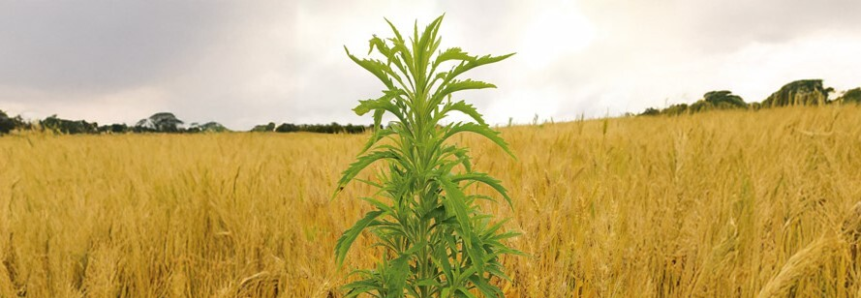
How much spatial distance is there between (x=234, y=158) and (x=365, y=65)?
3852mm

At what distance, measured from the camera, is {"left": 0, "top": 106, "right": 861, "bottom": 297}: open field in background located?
1.64 m

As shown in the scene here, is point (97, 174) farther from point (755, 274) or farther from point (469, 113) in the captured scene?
point (755, 274)

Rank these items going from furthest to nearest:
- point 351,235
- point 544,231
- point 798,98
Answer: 1. point 798,98
2. point 544,231
3. point 351,235

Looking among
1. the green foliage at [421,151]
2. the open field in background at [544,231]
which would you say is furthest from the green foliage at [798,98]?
the green foliage at [421,151]

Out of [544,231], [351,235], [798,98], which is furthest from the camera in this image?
[798,98]

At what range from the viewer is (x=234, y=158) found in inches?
166

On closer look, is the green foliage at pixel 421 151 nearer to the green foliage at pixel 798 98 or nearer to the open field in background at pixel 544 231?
the open field in background at pixel 544 231

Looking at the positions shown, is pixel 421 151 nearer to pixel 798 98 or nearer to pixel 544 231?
pixel 544 231

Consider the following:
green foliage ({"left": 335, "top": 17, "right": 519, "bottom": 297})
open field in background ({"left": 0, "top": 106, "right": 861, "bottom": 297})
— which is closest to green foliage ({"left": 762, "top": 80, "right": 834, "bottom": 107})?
open field in background ({"left": 0, "top": 106, "right": 861, "bottom": 297})

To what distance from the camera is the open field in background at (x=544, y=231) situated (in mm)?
1639

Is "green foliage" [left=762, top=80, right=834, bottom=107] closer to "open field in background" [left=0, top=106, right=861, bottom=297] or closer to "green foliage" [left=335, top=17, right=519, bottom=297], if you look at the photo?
"open field in background" [left=0, top=106, right=861, bottom=297]

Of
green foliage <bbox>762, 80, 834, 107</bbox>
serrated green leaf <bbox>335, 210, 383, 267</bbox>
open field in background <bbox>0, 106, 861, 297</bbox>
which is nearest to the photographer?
serrated green leaf <bbox>335, 210, 383, 267</bbox>

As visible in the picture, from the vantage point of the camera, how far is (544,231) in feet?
6.68

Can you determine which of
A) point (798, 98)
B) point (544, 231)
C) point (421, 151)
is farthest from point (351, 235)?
point (798, 98)
